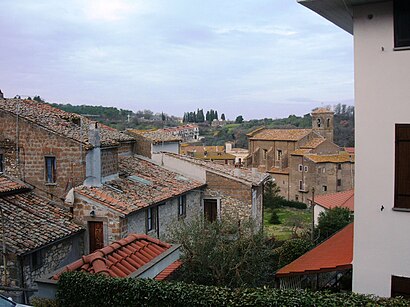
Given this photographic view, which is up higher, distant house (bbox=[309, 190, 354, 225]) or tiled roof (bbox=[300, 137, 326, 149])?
tiled roof (bbox=[300, 137, 326, 149])

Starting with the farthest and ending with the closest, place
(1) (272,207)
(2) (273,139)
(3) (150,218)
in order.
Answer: (2) (273,139) → (1) (272,207) → (3) (150,218)

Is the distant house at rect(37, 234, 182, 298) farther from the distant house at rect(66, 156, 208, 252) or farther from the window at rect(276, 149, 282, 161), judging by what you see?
the window at rect(276, 149, 282, 161)

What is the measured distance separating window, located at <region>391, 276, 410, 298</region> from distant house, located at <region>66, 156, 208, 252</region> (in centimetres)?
899

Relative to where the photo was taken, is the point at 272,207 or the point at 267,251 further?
the point at 272,207

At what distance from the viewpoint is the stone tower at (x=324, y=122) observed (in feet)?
230

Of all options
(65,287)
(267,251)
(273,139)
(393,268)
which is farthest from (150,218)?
(273,139)

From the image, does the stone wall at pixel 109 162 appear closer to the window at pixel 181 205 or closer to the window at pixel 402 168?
the window at pixel 181 205

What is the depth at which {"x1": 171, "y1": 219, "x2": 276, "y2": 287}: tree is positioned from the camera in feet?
39.2

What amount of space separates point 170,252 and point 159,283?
288 centimetres

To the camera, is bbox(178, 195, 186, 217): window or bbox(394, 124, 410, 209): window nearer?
bbox(394, 124, 410, 209): window

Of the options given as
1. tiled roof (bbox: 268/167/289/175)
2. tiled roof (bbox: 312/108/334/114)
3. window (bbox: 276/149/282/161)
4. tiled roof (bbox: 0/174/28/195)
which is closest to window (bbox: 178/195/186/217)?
tiled roof (bbox: 0/174/28/195)

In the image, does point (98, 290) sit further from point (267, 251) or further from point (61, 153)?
point (61, 153)

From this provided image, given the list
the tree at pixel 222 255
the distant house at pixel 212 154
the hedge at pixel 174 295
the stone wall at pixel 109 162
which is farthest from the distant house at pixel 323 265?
the distant house at pixel 212 154

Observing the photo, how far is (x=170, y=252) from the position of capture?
11.3m
